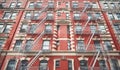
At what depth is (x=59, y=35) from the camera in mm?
27031

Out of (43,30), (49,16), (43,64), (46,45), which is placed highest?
(43,30)

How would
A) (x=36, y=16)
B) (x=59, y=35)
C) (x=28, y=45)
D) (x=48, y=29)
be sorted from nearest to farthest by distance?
(x=28, y=45), (x=59, y=35), (x=48, y=29), (x=36, y=16)

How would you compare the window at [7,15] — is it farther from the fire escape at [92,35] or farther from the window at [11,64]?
the fire escape at [92,35]

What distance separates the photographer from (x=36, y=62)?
23094 mm

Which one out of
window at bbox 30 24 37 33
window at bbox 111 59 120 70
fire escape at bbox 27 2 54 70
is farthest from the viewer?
window at bbox 30 24 37 33

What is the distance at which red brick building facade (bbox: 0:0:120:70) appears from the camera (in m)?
23.2

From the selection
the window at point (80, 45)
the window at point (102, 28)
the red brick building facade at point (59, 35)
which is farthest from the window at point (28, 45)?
the window at point (102, 28)

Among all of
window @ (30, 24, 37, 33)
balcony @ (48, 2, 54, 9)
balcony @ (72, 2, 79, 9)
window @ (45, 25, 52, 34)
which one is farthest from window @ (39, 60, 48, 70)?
balcony @ (72, 2, 79, 9)

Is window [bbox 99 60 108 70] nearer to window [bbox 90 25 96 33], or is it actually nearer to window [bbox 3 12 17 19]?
window [bbox 90 25 96 33]

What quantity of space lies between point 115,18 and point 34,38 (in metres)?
14.9

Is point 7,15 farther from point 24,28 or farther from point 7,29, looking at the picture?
point 24,28

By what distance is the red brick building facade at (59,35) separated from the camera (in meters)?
23.2

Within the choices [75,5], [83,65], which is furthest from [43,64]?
[75,5]

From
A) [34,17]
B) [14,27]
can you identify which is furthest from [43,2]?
[14,27]
